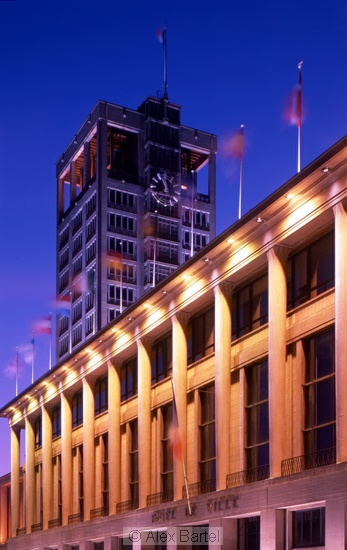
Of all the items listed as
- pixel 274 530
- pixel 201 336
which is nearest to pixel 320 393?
pixel 274 530

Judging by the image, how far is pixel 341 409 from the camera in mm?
36688

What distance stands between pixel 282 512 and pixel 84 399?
30.6m

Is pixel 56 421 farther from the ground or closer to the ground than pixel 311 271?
closer to the ground

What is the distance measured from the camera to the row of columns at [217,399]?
37.8 meters

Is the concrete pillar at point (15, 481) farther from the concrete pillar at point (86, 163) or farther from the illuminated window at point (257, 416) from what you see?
the concrete pillar at point (86, 163)

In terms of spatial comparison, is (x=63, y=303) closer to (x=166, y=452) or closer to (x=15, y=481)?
(x=15, y=481)

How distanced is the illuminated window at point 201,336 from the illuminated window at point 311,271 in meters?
9.09

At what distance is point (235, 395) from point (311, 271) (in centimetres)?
870

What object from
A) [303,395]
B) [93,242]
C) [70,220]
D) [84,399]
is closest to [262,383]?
[303,395]

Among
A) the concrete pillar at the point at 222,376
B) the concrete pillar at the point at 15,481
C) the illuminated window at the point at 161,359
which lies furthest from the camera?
the concrete pillar at the point at 15,481

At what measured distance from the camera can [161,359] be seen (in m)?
59.4

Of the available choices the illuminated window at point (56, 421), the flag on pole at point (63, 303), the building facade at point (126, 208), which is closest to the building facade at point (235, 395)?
the illuminated window at point (56, 421)

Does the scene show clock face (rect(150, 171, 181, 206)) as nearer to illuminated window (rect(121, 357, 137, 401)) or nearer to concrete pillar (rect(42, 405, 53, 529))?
concrete pillar (rect(42, 405, 53, 529))

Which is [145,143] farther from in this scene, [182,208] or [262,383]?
[262,383]
